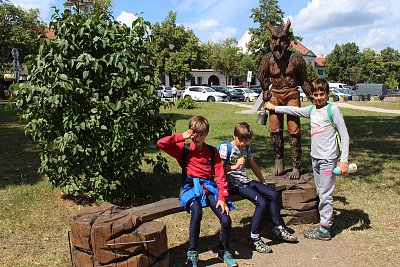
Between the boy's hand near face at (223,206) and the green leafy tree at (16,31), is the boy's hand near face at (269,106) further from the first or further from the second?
the green leafy tree at (16,31)

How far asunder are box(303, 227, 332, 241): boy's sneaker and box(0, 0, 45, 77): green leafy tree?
29.9m

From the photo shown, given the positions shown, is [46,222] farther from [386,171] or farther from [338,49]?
[338,49]

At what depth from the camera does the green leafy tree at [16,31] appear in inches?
1233

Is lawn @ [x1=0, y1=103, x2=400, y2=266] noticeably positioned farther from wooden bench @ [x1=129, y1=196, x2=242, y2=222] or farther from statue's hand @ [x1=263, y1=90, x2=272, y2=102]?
statue's hand @ [x1=263, y1=90, x2=272, y2=102]

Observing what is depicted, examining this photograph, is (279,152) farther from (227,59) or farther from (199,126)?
(227,59)

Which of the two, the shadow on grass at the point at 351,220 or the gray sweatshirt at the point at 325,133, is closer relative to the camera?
the gray sweatshirt at the point at 325,133

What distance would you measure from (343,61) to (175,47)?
37.5 meters

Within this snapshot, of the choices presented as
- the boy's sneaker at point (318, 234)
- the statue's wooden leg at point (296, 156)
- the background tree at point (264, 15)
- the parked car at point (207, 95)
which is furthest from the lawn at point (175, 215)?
the background tree at point (264, 15)

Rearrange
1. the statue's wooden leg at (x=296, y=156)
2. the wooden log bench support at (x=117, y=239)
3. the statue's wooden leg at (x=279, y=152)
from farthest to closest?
the statue's wooden leg at (x=279, y=152) → the statue's wooden leg at (x=296, y=156) → the wooden log bench support at (x=117, y=239)

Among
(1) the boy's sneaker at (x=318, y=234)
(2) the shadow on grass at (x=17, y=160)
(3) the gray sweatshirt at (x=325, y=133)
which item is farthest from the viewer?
(2) the shadow on grass at (x=17, y=160)

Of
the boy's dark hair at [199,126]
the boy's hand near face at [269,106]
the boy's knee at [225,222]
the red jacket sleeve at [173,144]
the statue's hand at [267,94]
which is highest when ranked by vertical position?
the statue's hand at [267,94]

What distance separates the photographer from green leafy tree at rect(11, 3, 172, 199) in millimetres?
4770

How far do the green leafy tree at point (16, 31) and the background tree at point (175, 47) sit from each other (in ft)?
52.3

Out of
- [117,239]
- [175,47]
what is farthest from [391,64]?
[117,239]
